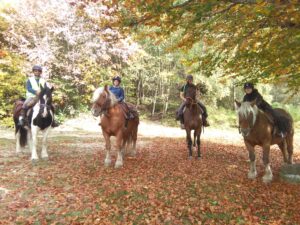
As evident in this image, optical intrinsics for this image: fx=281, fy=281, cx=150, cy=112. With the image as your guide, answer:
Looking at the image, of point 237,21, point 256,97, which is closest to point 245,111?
point 256,97

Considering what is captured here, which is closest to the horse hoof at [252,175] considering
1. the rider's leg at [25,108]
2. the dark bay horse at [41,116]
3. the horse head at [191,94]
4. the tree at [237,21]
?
the tree at [237,21]

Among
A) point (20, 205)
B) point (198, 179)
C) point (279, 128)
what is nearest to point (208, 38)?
point (279, 128)

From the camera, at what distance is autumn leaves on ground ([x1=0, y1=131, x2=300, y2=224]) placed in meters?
5.39

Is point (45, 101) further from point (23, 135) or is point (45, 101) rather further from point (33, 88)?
point (23, 135)

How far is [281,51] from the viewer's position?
6.04m

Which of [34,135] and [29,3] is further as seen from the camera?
[29,3]

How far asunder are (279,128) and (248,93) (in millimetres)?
1362

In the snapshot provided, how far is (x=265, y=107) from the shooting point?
7.93m

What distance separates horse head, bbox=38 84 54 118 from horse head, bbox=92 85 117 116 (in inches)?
68.0

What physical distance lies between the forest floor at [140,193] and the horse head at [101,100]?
176 centimetres

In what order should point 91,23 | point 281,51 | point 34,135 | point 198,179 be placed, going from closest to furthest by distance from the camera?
point 281,51
point 198,179
point 34,135
point 91,23

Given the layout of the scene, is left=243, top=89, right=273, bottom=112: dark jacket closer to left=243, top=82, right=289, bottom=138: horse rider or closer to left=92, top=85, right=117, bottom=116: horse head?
left=243, top=82, right=289, bottom=138: horse rider

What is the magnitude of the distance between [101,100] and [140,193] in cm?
295

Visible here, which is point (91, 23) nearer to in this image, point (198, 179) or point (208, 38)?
point (208, 38)
